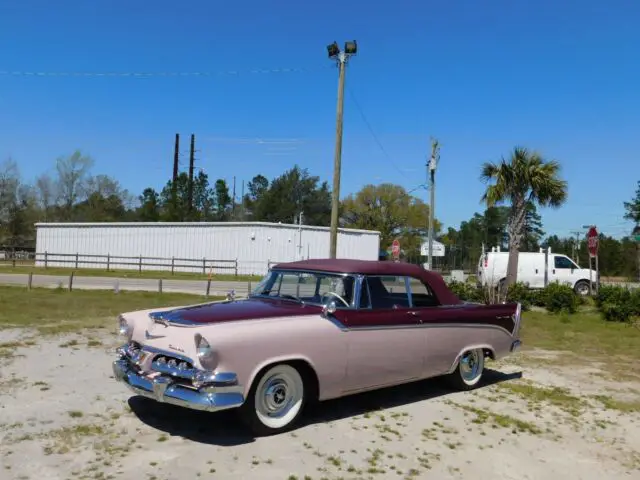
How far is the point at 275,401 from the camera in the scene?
482 cm

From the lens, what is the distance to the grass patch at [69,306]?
10923 millimetres

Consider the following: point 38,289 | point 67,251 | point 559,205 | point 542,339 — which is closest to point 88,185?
point 67,251

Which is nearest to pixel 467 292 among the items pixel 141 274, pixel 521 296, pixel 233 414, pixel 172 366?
pixel 521 296

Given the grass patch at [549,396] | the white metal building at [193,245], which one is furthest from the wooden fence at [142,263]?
the grass patch at [549,396]

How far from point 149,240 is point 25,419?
35.3 meters

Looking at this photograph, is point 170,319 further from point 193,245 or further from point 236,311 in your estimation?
point 193,245

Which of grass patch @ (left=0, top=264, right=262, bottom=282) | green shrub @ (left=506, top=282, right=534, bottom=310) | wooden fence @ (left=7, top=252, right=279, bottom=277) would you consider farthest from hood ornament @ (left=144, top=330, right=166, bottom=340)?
wooden fence @ (left=7, top=252, right=279, bottom=277)

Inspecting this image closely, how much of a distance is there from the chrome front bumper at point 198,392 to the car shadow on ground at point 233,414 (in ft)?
1.46

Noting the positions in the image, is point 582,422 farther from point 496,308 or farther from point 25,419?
point 25,419

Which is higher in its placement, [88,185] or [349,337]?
[88,185]

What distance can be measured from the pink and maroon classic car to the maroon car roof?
1cm

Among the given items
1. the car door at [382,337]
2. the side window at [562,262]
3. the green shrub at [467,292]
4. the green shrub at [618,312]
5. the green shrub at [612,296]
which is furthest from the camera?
the side window at [562,262]

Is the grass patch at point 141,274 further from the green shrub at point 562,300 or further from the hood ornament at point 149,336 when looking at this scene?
the hood ornament at point 149,336

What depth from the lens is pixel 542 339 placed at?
11102 mm
